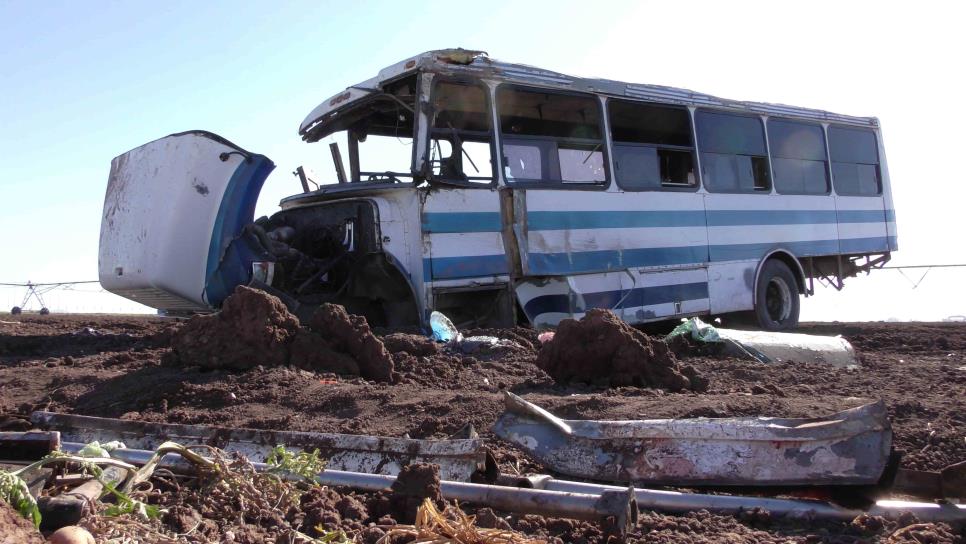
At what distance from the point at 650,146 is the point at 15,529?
809 centimetres

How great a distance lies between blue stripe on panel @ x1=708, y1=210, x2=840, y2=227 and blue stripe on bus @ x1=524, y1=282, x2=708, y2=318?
85 cm

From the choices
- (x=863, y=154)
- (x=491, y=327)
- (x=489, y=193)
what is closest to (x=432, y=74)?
(x=489, y=193)

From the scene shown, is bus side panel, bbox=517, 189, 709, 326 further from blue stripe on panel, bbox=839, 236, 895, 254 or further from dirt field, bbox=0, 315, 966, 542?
blue stripe on panel, bbox=839, 236, 895, 254

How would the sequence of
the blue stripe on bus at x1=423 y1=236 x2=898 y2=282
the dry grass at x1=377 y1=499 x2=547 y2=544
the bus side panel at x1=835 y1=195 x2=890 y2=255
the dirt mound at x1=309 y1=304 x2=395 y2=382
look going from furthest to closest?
the bus side panel at x1=835 y1=195 x2=890 y2=255
the blue stripe on bus at x1=423 y1=236 x2=898 y2=282
the dirt mound at x1=309 y1=304 x2=395 y2=382
the dry grass at x1=377 y1=499 x2=547 y2=544

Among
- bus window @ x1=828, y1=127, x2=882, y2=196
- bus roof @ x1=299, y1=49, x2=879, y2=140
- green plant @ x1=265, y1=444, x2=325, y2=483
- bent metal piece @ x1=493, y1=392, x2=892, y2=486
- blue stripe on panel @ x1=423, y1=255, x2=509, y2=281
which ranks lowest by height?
bent metal piece @ x1=493, y1=392, x2=892, y2=486

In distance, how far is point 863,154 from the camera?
39.9 ft

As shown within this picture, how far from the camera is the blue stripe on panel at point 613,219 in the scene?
7.80 meters

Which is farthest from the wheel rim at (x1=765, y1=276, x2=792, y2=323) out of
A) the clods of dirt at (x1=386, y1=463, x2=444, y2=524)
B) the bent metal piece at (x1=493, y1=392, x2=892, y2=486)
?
the clods of dirt at (x1=386, y1=463, x2=444, y2=524)

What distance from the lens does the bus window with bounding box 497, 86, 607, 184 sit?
25.4 feet

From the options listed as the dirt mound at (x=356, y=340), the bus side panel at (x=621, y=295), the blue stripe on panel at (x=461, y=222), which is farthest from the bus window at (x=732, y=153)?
the dirt mound at (x=356, y=340)

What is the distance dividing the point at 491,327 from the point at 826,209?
19.9ft

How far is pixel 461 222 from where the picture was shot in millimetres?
7223

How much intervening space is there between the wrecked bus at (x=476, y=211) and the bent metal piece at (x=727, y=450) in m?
3.88

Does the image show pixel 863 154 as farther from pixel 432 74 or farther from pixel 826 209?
pixel 432 74
